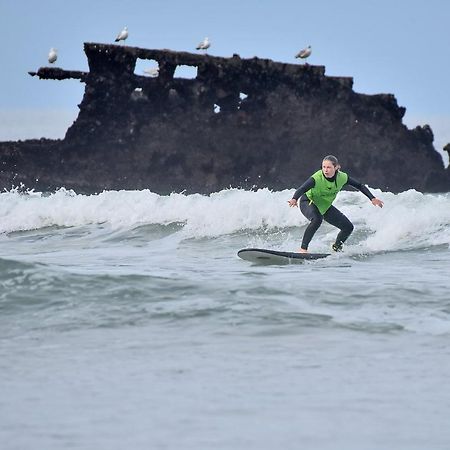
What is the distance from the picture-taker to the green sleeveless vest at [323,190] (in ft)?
49.0

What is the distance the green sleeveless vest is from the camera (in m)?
14.9

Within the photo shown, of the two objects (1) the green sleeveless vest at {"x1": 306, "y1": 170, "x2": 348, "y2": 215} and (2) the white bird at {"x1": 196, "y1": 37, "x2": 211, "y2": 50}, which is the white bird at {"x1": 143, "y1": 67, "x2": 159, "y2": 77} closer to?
(2) the white bird at {"x1": 196, "y1": 37, "x2": 211, "y2": 50}

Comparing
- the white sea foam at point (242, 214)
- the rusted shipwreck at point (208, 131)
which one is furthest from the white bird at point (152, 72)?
the white sea foam at point (242, 214)

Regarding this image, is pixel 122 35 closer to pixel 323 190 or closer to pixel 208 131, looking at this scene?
pixel 208 131

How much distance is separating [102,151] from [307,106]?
847 centimetres

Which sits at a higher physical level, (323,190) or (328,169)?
(328,169)

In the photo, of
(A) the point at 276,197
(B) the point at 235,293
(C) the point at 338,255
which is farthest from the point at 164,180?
(B) the point at 235,293

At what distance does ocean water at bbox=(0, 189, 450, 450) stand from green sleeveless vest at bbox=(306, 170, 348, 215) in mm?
765

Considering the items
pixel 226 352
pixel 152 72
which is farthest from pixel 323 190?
pixel 152 72

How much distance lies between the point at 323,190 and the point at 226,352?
719cm

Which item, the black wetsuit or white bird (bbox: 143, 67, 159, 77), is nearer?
the black wetsuit

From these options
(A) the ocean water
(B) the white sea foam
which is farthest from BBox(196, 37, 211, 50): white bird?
(A) the ocean water

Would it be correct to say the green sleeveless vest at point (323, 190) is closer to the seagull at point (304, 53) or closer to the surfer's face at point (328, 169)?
the surfer's face at point (328, 169)

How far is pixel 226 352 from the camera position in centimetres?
803
